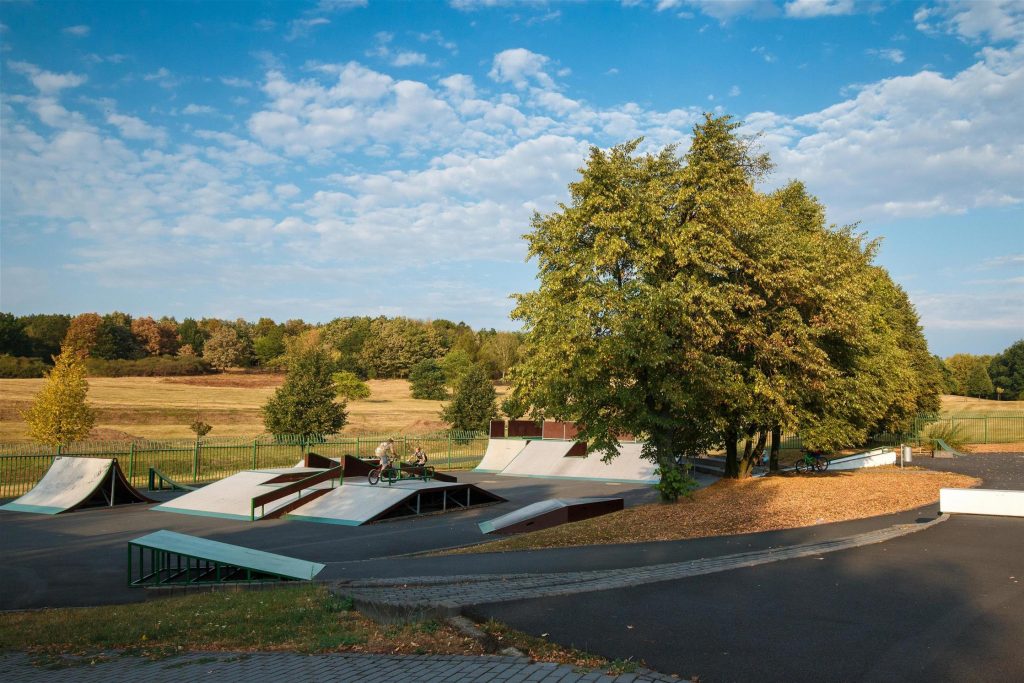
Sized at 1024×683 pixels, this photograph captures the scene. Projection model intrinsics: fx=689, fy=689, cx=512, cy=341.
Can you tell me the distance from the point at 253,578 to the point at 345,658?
5895 millimetres

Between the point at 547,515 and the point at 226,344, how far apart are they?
101m

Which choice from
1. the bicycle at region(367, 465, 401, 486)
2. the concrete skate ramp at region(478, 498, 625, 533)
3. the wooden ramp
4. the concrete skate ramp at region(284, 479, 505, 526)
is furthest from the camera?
the bicycle at region(367, 465, 401, 486)

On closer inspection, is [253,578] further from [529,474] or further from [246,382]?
[246,382]

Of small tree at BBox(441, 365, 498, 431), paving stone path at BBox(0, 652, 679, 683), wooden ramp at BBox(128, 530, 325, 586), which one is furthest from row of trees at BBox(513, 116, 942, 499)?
small tree at BBox(441, 365, 498, 431)

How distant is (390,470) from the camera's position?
77.6 feet

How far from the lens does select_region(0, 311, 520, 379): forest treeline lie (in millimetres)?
89562

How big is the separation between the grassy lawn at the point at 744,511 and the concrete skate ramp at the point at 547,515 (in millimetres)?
1644

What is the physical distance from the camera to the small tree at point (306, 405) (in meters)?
43.2

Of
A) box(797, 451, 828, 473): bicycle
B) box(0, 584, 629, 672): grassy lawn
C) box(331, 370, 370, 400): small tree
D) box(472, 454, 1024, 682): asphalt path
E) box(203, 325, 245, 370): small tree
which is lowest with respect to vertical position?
box(797, 451, 828, 473): bicycle

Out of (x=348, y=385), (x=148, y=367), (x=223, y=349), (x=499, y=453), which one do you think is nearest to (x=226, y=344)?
(x=223, y=349)

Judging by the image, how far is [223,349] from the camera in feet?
350

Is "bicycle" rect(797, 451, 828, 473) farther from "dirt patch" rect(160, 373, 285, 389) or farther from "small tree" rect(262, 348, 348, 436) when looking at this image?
"dirt patch" rect(160, 373, 285, 389)

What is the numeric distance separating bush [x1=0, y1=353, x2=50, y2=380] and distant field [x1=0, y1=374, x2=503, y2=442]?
20.4 feet

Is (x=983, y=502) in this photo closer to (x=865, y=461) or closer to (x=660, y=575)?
(x=660, y=575)
